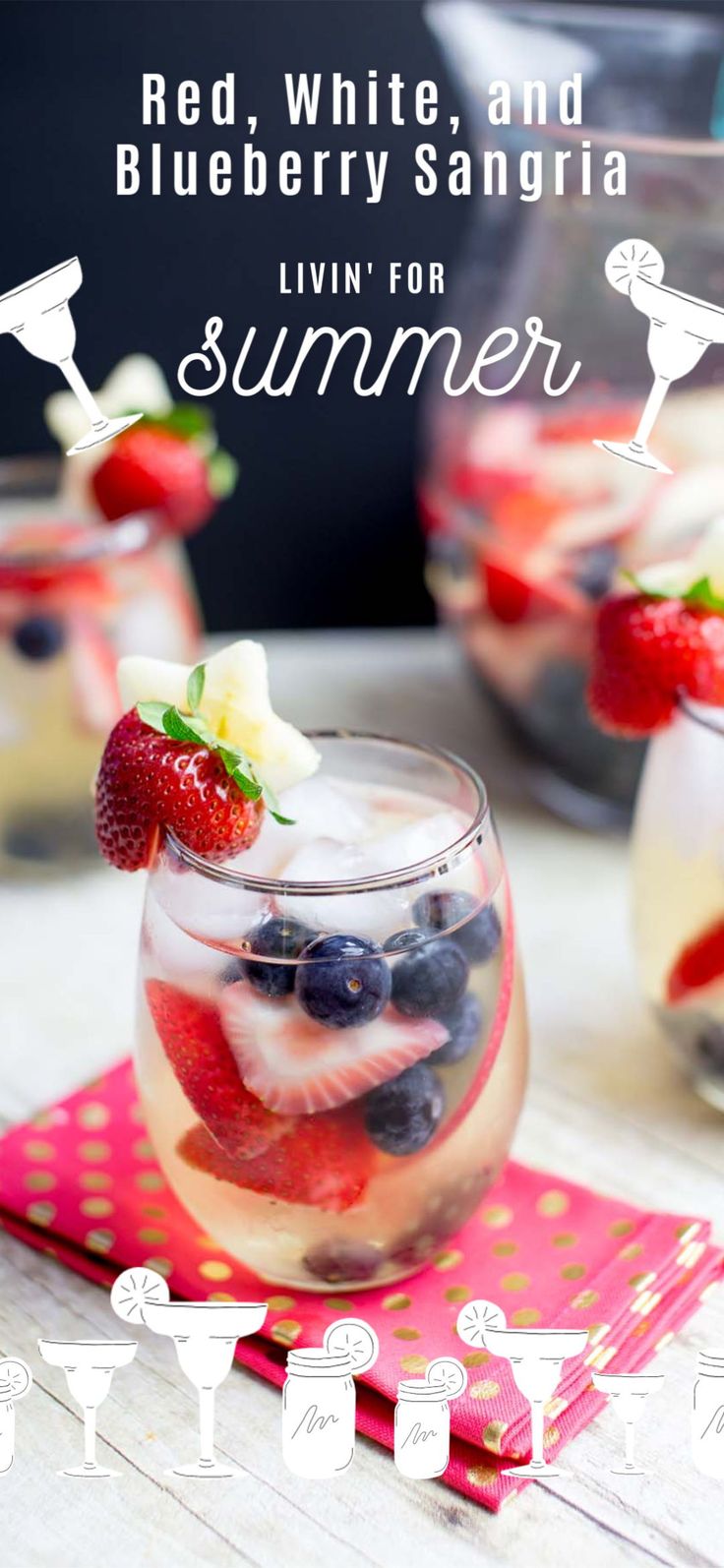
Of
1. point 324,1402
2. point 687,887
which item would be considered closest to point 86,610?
point 687,887

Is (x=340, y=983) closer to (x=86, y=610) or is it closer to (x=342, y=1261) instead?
(x=342, y=1261)

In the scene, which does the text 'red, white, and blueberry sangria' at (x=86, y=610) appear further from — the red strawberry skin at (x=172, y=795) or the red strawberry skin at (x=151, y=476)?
the red strawberry skin at (x=172, y=795)

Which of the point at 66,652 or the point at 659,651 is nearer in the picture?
the point at 659,651

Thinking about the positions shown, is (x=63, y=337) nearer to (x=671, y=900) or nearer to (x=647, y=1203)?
(x=671, y=900)

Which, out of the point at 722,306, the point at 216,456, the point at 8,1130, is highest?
the point at 722,306

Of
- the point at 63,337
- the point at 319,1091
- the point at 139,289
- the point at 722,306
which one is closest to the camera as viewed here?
the point at 319,1091

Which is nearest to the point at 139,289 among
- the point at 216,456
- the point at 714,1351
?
the point at 216,456
